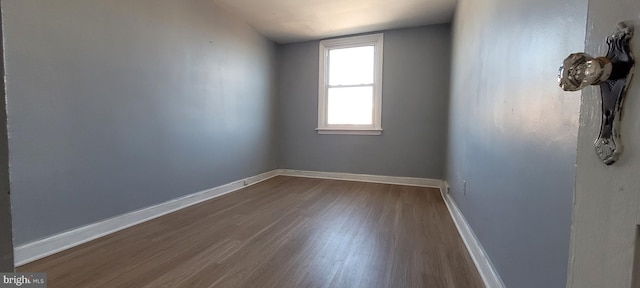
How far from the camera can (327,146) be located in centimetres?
421

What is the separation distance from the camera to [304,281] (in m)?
1.40

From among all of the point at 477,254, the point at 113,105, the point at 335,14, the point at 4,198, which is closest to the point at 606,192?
the point at 4,198

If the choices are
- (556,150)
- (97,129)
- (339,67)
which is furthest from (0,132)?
(339,67)

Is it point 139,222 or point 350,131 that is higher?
point 350,131

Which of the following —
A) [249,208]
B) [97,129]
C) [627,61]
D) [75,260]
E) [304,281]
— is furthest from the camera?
[249,208]

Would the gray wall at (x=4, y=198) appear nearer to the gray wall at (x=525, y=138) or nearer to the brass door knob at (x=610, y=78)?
the brass door knob at (x=610, y=78)

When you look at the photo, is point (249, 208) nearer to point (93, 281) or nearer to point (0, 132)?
point (93, 281)

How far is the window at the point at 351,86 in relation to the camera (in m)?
3.91

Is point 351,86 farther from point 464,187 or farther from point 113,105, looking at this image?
point 113,105

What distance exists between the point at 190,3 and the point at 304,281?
285 cm

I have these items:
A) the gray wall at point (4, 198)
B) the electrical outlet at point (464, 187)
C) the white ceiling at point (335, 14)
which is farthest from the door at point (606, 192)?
the white ceiling at point (335, 14)

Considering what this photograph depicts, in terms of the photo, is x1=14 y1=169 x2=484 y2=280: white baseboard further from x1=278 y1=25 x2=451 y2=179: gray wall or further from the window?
the window

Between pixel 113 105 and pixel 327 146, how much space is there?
283cm

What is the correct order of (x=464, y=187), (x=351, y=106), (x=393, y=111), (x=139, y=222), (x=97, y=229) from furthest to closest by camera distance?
(x=351, y=106) < (x=393, y=111) < (x=139, y=222) < (x=464, y=187) < (x=97, y=229)
